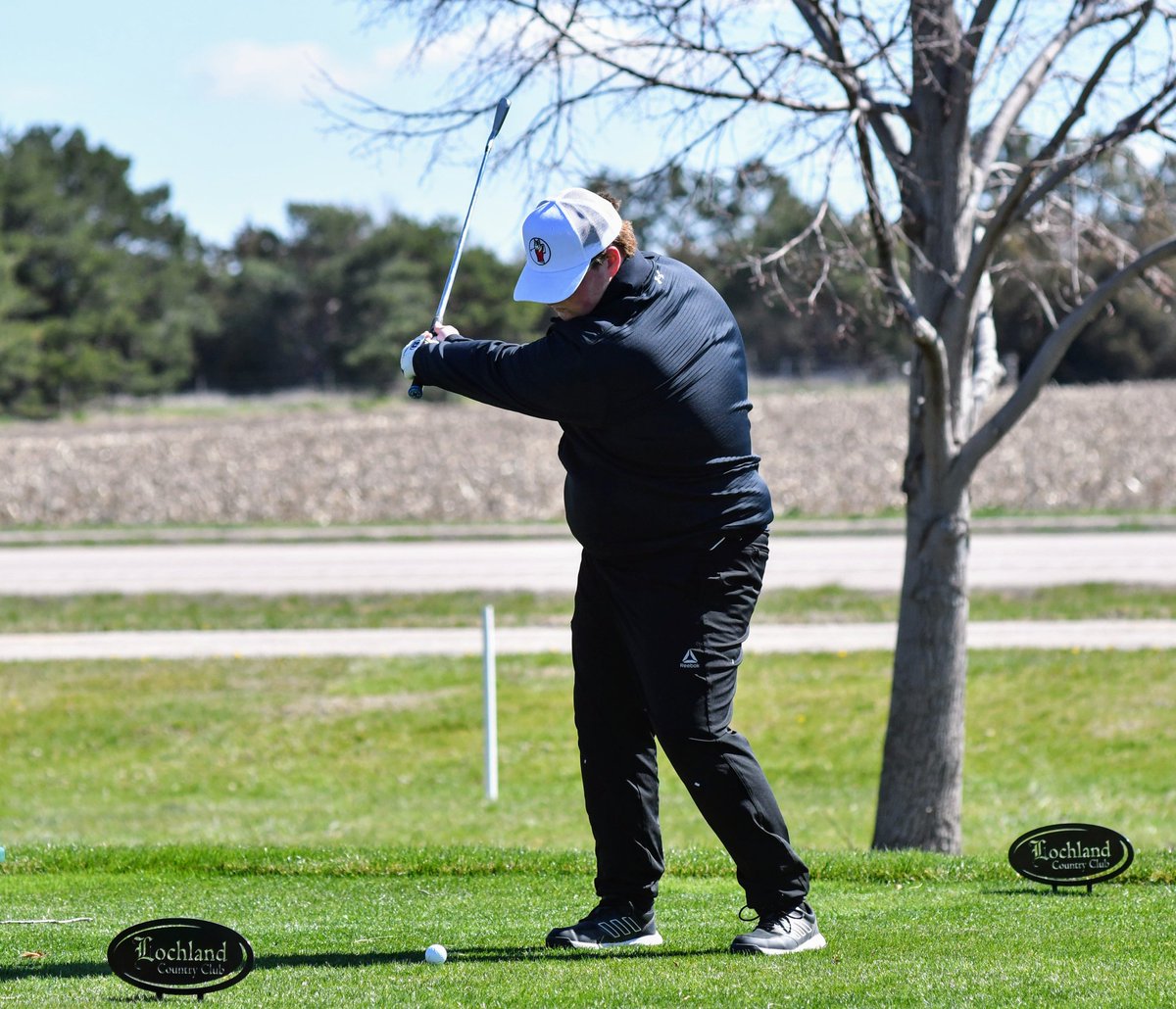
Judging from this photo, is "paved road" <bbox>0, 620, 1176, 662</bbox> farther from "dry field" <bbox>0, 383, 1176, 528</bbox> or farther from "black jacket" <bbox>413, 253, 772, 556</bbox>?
"dry field" <bbox>0, 383, 1176, 528</bbox>

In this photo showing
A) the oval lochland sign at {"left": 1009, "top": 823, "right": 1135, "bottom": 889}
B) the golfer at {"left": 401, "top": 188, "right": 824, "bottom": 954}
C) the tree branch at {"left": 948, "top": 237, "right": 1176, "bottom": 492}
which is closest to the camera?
the golfer at {"left": 401, "top": 188, "right": 824, "bottom": 954}

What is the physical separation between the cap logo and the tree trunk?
141 inches

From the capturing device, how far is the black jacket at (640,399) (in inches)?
156

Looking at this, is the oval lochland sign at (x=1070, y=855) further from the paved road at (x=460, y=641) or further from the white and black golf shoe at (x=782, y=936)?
the paved road at (x=460, y=641)

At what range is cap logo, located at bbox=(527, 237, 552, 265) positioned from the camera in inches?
158

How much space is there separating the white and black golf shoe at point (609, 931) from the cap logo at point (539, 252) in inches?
73.3

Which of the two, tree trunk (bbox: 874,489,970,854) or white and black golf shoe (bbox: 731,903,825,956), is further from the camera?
tree trunk (bbox: 874,489,970,854)

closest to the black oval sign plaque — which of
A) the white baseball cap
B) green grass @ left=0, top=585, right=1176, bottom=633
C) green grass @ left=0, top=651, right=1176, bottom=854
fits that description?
the white baseball cap

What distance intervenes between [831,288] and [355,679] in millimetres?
7018

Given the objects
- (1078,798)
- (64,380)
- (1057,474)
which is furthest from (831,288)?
(64,380)

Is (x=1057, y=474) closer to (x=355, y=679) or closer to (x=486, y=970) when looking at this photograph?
(x=355, y=679)

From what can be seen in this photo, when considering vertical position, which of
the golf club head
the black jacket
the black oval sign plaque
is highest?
the golf club head

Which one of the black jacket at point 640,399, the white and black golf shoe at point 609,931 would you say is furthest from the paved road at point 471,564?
the black jacket at point 640,399

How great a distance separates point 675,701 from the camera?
4.09 metres
